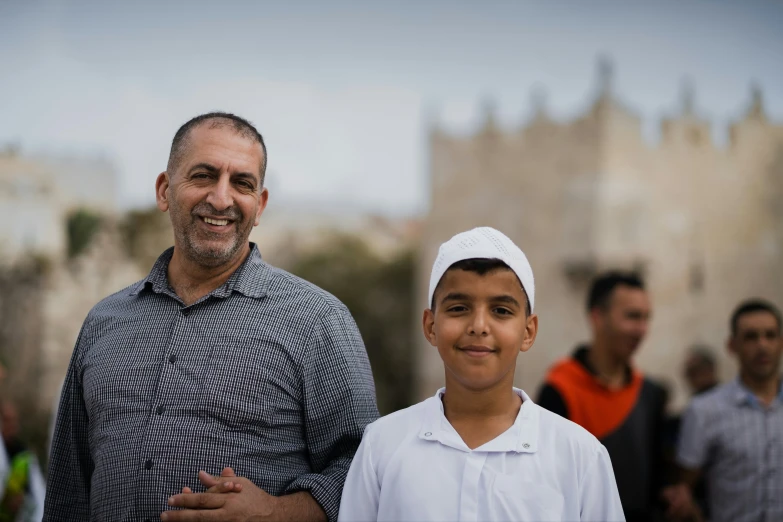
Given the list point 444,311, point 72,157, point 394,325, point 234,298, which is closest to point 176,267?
point 234,298

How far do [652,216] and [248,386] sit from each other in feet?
71.2

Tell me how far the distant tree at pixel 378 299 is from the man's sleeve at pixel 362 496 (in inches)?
933

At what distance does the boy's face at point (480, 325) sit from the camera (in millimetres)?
2322

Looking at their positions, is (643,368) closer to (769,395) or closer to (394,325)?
(394,325)

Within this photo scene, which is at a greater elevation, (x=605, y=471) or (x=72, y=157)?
(x=72, y=157)

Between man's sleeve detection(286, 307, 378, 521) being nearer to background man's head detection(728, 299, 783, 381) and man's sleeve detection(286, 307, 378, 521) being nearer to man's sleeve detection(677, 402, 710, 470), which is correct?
man's sleeve detection(677, 402, 710, 470)

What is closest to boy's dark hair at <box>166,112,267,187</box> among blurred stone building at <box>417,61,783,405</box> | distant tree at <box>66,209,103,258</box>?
→ distant tree at <box>66,209,103,258</box>

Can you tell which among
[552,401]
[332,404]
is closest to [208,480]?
[332,404]

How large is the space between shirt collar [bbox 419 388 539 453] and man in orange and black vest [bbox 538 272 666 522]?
181 cm

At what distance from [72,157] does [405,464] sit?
18.4 m

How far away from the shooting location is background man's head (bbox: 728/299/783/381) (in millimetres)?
4367

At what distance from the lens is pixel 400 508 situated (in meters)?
2.24

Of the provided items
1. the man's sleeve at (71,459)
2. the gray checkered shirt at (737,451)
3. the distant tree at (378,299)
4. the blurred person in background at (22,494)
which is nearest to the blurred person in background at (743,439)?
the gray checkered shirt at (737,451)

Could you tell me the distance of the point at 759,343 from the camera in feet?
14.4
